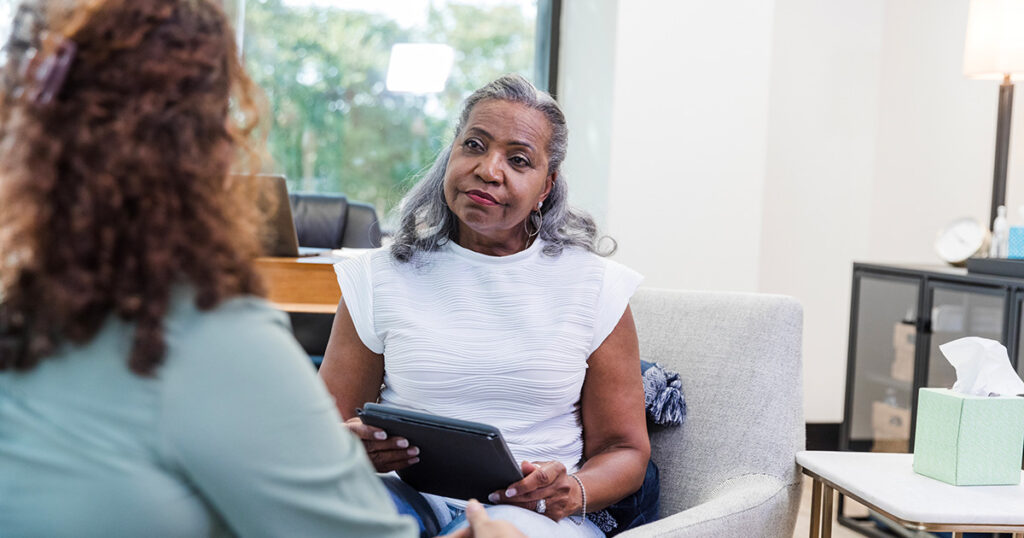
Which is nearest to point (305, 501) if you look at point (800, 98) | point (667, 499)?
point (667, 499)

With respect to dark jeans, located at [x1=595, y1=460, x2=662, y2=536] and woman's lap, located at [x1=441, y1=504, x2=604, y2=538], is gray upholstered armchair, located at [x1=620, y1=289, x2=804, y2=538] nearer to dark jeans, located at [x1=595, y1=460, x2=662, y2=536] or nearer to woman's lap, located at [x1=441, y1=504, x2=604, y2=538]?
dark jeans, located at [x1=595, y1=460, x2=662, y2=536]

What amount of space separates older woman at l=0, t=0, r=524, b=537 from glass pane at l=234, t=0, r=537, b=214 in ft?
11.1

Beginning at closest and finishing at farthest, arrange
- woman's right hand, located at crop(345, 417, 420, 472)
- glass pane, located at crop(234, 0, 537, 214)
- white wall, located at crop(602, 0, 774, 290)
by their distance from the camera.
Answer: woman's right hand, located at crop(345, 417, 420, 472) → white wall, located at crop(602, 0, 774, 290) → glass pane, located at crop(234, 0, 537, 214)

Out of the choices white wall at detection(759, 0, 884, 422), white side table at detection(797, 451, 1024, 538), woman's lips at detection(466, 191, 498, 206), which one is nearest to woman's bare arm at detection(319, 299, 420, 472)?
woman's lips at detection(466, 191, 498, 206)

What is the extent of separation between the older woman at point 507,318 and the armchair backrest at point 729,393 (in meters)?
0.19

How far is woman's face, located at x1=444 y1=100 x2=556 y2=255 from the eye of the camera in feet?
5.36

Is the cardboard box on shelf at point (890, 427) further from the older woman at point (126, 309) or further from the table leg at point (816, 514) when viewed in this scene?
the older woman at point (126, 309)

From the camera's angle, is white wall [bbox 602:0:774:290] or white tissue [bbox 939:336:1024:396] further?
white wall [bbox 602:0:774:290]

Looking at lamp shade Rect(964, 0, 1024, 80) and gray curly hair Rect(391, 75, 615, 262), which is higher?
lamp shade Rect(964, 0, 1024, 80)

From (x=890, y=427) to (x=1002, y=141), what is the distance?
96 cm

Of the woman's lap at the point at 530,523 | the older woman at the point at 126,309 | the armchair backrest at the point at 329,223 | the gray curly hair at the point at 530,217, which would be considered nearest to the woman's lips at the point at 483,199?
the gray curly hair at the point at 530,217

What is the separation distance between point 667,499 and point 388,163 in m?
2.78

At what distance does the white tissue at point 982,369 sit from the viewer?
152 cm

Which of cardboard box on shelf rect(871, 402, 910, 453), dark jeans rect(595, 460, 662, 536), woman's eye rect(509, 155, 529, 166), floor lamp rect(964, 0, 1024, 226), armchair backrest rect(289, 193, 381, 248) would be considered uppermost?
floor lamp rect(964, 0, 1024, 226)
